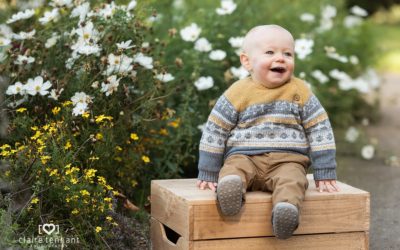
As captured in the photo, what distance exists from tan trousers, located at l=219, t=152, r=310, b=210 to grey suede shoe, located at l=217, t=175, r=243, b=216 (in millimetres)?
104

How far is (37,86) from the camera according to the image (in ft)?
13.5

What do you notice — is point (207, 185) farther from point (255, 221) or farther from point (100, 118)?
point (100, 118)

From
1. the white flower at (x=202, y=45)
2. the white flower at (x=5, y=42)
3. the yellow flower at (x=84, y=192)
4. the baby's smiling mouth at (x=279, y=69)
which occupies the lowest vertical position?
the yellow flower at (x=84, y=192)

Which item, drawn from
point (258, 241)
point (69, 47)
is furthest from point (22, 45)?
point (258, 241)

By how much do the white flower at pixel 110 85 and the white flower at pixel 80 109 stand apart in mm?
144

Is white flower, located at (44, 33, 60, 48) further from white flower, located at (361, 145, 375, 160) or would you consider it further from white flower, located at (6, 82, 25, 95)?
white flower, located at (361, 145, 375, 160)

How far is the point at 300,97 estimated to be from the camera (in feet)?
12.0

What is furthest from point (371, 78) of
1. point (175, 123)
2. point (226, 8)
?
point (175, 123)

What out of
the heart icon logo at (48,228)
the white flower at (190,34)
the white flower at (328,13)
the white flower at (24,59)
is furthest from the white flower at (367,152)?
the heart icon logo at (48,228)

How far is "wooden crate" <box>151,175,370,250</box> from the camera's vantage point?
335cm

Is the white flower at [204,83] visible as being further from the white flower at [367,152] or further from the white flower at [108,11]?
the white flower at [367,152]

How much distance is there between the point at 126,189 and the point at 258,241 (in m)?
1.22

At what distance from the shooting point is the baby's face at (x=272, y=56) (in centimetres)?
359

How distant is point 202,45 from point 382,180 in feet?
5.26
